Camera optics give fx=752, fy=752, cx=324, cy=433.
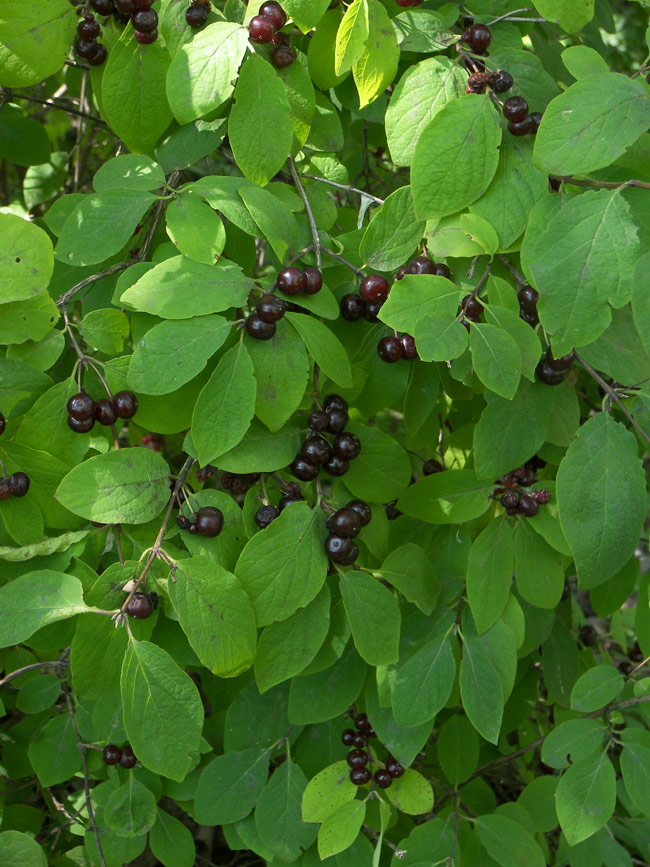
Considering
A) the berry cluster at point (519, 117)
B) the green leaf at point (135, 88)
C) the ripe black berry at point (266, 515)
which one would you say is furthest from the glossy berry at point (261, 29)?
the ripe black berry at point (266, 515)

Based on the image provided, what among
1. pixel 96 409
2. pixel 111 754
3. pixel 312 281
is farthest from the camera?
pixel 111 754

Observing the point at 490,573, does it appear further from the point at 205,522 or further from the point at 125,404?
the point at 125,404

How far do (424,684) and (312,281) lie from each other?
3.01 feet

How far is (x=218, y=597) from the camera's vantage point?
138 centimetres

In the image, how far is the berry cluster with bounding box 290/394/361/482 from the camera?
1512 millimetres

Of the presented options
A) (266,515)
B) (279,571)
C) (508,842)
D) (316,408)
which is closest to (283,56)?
(316,408)

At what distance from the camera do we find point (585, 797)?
167cm

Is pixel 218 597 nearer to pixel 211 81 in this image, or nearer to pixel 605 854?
pixel 211 81

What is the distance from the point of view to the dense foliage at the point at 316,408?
1.39 metres

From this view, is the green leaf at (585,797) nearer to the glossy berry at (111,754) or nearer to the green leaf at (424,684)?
the green leaf at (424,684)

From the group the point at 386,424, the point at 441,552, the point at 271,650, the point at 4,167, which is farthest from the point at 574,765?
the point at 4,167

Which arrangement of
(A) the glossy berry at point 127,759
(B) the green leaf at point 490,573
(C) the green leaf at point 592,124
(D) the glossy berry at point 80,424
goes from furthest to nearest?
(A) the glossy berry at point 127,759 → (B) the green leaf at point 490,573 → (D) the glossy berry at point 80,424 → (C) the green leaf at point 592,124

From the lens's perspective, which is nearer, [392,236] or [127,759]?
[392,236]

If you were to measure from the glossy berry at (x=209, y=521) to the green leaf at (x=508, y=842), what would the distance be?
109cm
